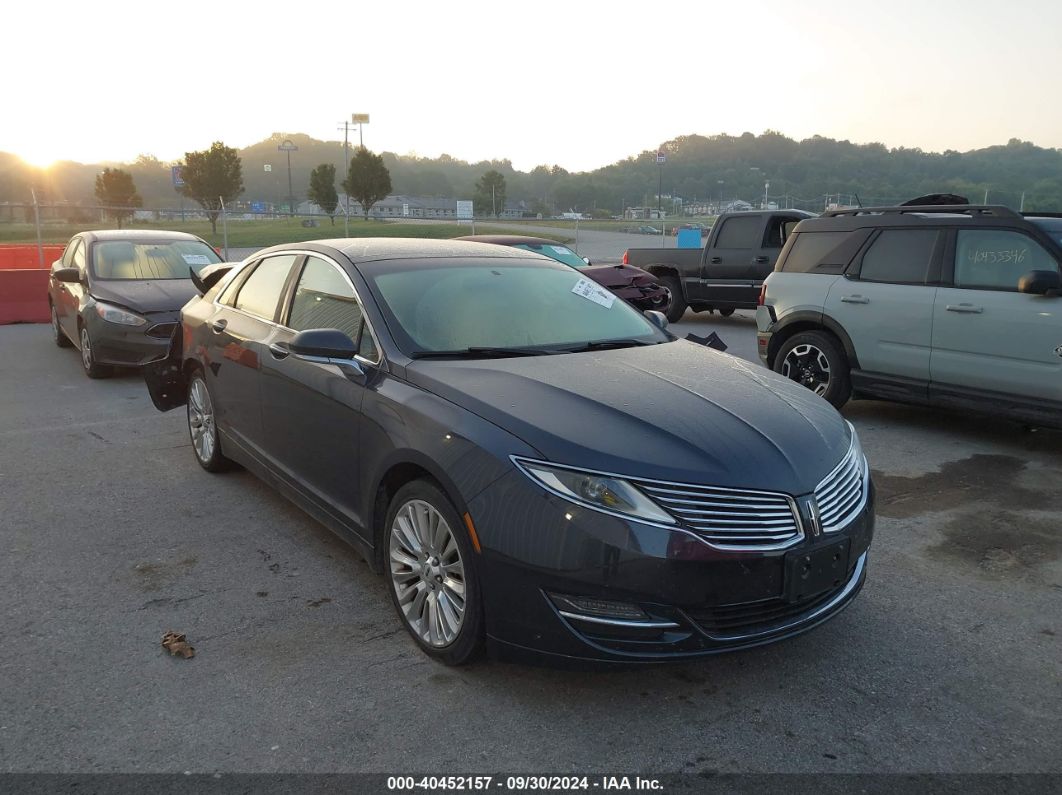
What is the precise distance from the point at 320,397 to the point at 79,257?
8.11 meters

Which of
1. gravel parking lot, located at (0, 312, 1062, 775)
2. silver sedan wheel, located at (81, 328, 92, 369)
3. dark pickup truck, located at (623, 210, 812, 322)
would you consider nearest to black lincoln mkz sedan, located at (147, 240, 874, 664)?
gravel parking lot, located at (0, 312, 1062, 775)

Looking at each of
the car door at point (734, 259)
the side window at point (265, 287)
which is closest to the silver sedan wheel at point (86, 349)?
the side window at point (265, 287)

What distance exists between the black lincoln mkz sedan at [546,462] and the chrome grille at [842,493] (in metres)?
0.01

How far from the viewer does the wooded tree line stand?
4112 cm

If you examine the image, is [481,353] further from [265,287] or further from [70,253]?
[70,253]

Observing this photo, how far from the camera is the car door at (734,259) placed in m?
13.3

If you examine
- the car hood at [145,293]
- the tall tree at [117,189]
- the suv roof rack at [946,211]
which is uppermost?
the tall tree at [117,189]

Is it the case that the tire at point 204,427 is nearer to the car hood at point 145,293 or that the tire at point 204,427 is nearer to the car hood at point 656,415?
the car hood at point 656,415

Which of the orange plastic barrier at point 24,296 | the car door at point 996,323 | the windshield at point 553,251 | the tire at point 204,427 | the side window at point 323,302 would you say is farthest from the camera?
the windshield at point 553,251

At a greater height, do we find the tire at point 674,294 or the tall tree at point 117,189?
the tall tree at point 117,189

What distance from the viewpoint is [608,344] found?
4.17 meters

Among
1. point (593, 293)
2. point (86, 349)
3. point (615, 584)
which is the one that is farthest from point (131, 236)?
point (615, 584)

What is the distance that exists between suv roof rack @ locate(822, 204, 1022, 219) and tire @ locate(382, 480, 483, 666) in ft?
18.0

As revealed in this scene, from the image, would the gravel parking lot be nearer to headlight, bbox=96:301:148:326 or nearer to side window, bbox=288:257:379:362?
side window, bbox=288:257:379:362
